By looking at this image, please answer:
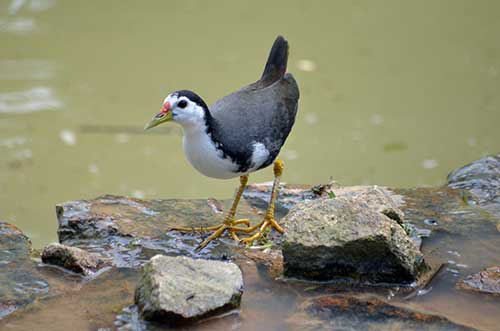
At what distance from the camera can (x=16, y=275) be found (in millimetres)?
3576

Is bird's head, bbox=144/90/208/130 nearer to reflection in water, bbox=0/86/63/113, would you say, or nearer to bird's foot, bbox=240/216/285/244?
bird's foot, bbox=240/216/285/244

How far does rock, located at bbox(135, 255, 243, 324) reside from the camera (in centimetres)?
311

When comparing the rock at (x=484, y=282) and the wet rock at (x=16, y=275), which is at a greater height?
the wet rock at (x=16, y=275)

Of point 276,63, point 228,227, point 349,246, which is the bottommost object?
point 228,227

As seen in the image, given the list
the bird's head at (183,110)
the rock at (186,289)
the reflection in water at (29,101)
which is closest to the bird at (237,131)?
the bird's head at (183,110)

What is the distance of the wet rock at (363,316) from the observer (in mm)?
3135

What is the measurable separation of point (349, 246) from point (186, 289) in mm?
741

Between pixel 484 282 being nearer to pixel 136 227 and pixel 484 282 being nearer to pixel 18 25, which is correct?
pixel 136 227

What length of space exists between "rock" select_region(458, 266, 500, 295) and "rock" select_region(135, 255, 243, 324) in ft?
3.27

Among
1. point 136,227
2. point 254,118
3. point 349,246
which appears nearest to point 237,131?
point 254,118

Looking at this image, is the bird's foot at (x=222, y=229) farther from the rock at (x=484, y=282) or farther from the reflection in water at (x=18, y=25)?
the reflection in water at (x=18, y=25)

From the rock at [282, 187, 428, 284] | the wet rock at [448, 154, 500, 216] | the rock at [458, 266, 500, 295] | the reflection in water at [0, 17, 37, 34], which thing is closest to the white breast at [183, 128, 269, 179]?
the rock at [282, 187, 428, 284]

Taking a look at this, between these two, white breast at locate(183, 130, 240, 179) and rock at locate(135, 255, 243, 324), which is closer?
rock at locate(135, 255, 243, 324)

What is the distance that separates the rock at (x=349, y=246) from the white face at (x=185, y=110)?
0.67 meters
